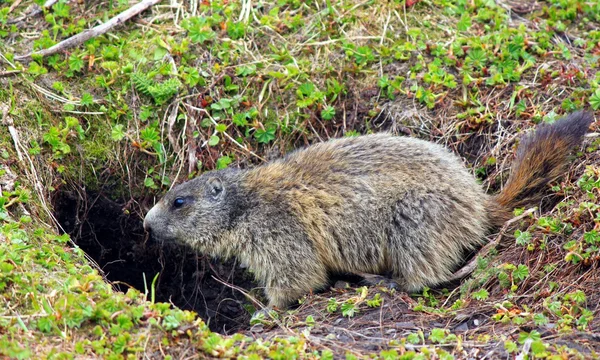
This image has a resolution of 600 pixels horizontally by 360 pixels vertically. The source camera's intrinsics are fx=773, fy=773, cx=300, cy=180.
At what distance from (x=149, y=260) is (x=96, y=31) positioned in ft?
8.74

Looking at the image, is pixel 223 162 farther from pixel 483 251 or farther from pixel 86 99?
pixel 483 251

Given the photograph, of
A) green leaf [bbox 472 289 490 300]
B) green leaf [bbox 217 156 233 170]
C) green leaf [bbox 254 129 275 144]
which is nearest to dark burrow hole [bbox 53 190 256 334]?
green leaf [bbox 217 156 233 170]

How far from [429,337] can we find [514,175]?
2.17 m

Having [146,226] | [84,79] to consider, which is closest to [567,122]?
[146,226]

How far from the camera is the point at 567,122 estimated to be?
6961 millimetres

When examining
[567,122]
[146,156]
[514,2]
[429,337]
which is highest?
[514,2]

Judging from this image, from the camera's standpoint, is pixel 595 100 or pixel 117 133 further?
pixel 117 133

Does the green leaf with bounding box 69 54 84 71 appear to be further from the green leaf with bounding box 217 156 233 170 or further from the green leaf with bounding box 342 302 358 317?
the green leaf with bounding box 342 302 358 317

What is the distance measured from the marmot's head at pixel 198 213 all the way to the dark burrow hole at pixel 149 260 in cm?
92

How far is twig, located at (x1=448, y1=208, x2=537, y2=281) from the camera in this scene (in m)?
6.81

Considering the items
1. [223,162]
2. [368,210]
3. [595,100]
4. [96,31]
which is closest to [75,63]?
[96,31]

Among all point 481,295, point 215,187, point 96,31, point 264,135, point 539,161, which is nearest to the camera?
point 481,295

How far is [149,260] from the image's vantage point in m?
8.78

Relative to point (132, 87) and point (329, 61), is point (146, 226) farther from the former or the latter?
point (329, 61)
